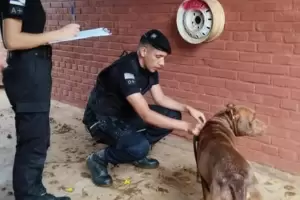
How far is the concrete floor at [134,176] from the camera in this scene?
9.17ft

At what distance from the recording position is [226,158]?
1.94 metres

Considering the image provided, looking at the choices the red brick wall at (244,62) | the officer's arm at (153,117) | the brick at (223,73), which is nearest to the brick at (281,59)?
the red brick wall at (244,62)

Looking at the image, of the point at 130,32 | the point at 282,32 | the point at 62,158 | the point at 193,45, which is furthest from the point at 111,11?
the point at 282,32

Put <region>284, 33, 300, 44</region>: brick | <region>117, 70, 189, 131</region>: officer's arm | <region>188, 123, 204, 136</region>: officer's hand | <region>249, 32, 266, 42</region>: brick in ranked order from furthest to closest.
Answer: <region>249, 32, 266, 42</region>: brick → <region>284, 33, 300, 44</region>: brick → <region>117, 70, 189, 131</region>: officer's arm → <region>188, 123, 204, 136</region>: officer's hand

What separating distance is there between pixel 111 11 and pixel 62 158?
1872 millimetres

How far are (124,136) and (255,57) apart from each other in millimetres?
1288

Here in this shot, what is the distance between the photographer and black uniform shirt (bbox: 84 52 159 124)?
276 cm

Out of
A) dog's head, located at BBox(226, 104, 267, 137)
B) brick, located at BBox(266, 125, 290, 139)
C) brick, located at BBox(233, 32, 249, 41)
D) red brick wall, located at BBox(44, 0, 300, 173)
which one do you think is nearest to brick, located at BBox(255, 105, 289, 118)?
red brick wall, located at BBox(44, 0, 300, 173)

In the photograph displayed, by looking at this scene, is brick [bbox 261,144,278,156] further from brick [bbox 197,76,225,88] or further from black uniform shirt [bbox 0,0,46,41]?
black uniform shirt [bbox 0,0,46,41]

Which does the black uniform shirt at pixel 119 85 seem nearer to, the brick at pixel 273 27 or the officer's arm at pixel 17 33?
the officer's arm at pixel 17 33

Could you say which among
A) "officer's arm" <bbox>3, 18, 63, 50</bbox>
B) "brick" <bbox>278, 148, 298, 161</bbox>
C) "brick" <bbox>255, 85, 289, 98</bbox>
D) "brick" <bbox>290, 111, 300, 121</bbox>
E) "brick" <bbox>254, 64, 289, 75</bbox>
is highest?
"officer's arm" <bbox>3, 18, 63, 50</bbox>

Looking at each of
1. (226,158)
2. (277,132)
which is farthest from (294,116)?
(226,158)

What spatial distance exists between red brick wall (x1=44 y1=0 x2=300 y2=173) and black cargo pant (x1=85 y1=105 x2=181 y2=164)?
83cm

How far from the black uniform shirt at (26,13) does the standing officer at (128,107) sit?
2.66ft
